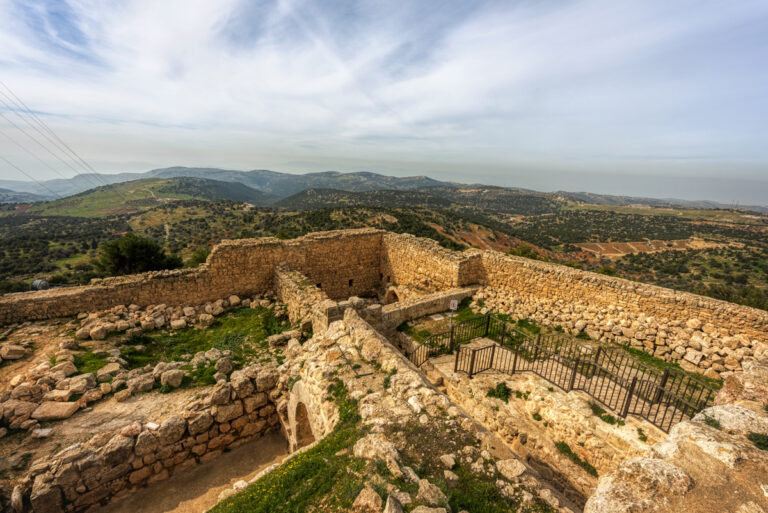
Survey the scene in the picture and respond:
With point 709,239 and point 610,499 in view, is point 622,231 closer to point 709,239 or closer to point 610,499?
point 709,239

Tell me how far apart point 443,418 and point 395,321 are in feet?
17.8

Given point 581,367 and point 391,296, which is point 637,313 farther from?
point 391,296

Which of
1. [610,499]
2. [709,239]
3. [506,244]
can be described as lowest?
[506,244]

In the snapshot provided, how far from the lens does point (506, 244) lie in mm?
59906

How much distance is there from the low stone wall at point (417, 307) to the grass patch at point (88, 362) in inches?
291

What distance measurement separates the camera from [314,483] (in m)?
3.68

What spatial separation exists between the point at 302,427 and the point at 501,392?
458 centimetres

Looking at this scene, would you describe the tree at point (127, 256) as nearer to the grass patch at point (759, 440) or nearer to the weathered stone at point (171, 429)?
the weathered stone at point (171, 429)

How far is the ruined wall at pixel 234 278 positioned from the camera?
357 inches

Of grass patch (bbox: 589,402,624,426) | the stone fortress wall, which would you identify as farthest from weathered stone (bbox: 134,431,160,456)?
grass patch (bbox: 589,402,624,426)

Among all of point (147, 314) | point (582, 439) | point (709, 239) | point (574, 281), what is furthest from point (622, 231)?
point (147, 314)

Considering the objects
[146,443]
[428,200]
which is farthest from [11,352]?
[428,200]

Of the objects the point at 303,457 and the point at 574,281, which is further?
the point at 574,281

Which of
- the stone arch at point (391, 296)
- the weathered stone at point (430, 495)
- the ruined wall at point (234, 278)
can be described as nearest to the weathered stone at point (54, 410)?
the ruined wall at point (234, 278)
